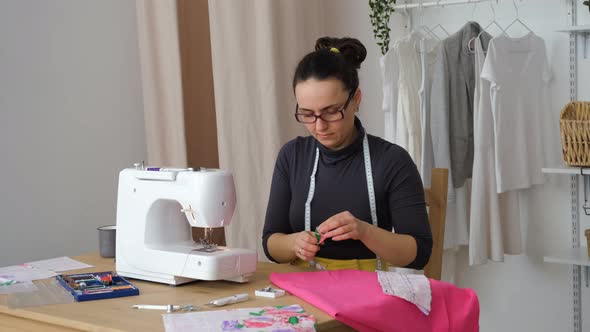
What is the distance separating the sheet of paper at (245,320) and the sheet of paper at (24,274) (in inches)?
24.2

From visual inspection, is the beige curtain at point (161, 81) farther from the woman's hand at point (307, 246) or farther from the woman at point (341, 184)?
the woman's hand at point (307, 246)

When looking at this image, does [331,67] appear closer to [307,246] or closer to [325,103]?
[325,103]

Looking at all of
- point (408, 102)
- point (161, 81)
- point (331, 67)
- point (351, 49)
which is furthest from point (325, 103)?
point (161, 81)

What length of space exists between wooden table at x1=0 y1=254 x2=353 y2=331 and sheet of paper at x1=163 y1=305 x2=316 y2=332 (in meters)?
0.03

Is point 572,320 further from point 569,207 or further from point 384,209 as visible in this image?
point 384,209

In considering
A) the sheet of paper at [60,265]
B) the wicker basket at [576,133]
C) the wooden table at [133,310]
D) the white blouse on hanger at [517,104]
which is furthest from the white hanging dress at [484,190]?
the sheet of paper at [60,265]

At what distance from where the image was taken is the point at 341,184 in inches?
84.8

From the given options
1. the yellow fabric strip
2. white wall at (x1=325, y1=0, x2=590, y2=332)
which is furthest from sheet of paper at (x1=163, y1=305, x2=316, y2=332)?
white wall at (x1=325, y1=0, x2=590, y2=332)

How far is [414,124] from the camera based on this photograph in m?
3.42

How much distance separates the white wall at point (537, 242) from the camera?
337cm

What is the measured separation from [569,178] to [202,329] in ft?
7.82

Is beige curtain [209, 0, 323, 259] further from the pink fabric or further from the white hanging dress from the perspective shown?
the pink fabric

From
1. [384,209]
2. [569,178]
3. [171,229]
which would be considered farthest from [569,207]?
[171,229]

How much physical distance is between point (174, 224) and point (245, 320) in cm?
57
